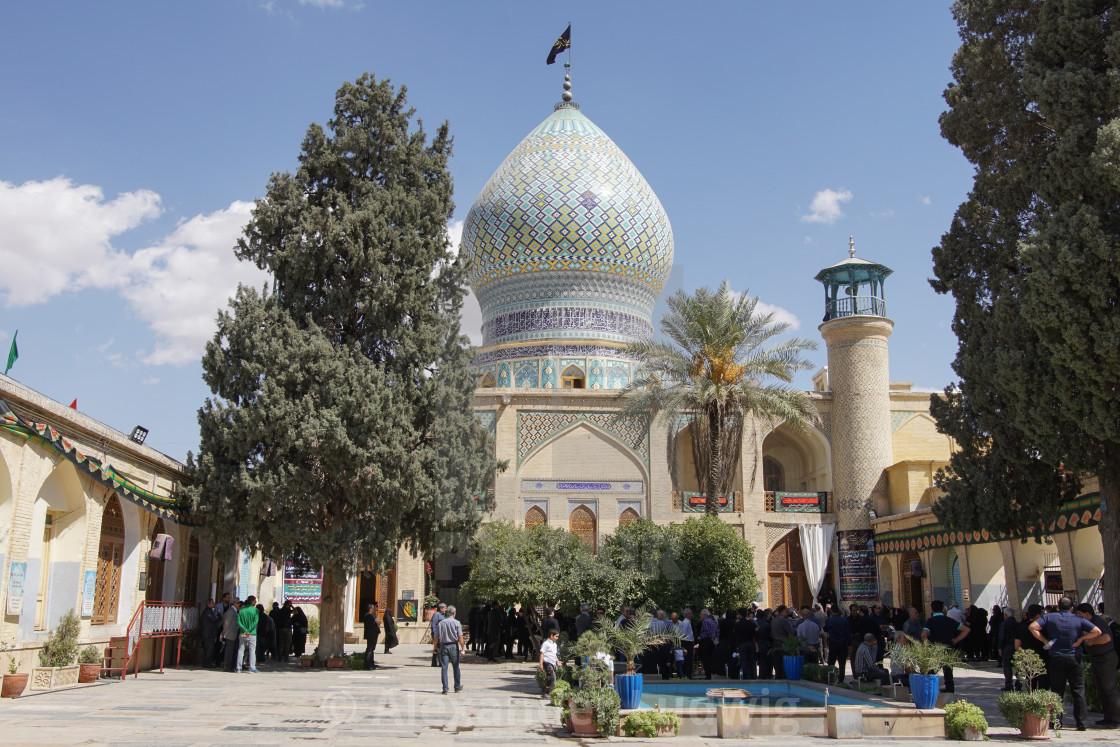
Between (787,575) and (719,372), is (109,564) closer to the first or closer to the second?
(719,372)

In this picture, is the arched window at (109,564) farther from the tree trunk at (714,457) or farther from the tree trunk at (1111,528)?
the tree trunk at (1111,528)

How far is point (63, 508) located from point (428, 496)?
184 inches

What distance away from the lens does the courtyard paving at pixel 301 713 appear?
7.54 m

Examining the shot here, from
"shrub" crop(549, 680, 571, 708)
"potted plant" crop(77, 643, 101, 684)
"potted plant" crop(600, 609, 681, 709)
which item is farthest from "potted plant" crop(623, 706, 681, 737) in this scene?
"potted plant" crop(77, 643, 101, 684)

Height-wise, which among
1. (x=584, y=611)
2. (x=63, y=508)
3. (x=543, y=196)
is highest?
(x=543, y=196)

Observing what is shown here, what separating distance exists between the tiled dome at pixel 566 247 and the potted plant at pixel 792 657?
14722 millimetres

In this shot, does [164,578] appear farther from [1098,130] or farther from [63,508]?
[1098,130]

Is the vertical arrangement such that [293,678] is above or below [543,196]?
below

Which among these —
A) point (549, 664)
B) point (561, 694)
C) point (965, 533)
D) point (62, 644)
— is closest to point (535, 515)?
point (965, 533)

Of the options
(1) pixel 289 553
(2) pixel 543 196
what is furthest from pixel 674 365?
(1) pixel 289 553

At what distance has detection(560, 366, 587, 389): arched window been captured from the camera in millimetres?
25547

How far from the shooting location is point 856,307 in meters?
24.3

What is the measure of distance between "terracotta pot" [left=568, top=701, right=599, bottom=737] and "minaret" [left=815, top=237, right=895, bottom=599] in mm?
16186

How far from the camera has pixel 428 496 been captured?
551 inches
